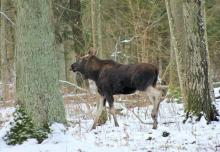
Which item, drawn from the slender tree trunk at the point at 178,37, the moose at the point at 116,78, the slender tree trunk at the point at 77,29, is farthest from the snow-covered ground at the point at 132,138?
the slender tree trunk at the point at 77,29

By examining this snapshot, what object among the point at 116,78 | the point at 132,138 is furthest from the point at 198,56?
the point at 116,78

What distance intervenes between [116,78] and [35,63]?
4.36 meters

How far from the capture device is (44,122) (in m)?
9.20

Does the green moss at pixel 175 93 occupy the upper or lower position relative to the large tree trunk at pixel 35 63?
lower

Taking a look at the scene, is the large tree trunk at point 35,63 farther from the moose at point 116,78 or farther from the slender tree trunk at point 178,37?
the slender tree trunk at point 178,37

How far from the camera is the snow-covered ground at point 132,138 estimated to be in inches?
342

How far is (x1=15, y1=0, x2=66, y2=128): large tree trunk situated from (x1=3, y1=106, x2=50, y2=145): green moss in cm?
11

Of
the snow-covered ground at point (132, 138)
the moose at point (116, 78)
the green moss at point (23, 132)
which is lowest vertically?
the snow-covered ground at point (132, 138)

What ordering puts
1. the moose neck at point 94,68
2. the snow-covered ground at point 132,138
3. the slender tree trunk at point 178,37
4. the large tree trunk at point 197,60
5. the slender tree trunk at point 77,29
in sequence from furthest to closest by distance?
the slender tree trunk at point 77,29
the moose neck at point 94,68
the slender tree trunk at point 178,37
the large tree trunk at point 197,60
the snow-covered ground at point 132,138

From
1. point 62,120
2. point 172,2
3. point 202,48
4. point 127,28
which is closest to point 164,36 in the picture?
point 127,28

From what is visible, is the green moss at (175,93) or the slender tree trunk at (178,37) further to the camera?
the green moss at (175,93)

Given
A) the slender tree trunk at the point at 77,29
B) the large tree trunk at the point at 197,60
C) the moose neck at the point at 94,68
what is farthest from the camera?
the slender tree trunk at the point at 77,29

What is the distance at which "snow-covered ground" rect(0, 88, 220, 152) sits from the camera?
8.69 m

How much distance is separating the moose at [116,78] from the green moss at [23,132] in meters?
3.26
